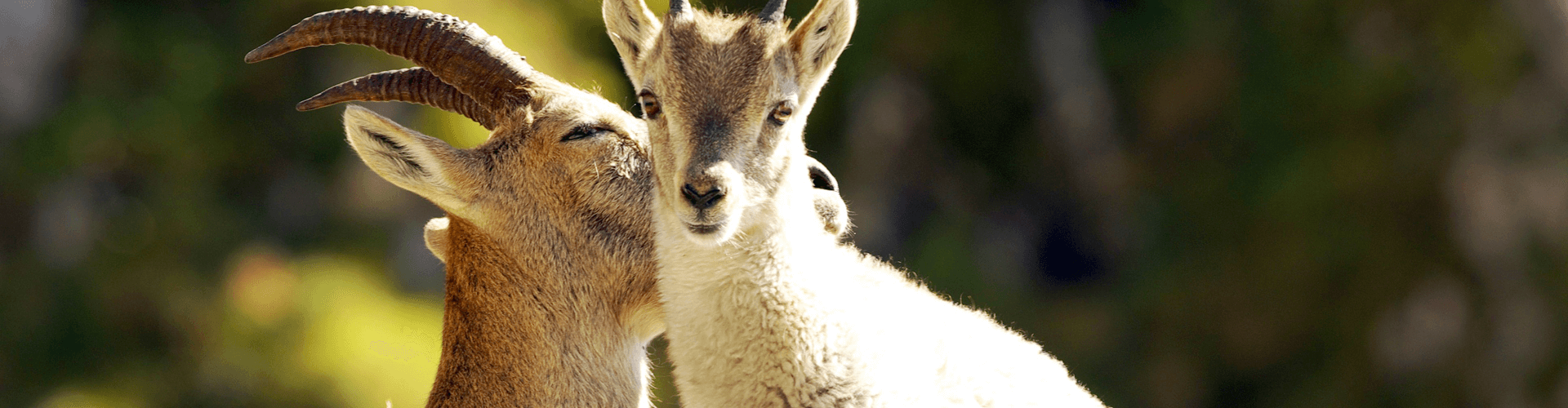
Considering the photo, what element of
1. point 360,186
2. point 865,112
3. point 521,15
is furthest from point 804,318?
point 865,112

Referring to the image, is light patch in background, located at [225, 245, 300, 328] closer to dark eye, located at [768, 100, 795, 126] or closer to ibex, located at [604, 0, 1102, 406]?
ibex, located at [604, 0, 1102, 406]

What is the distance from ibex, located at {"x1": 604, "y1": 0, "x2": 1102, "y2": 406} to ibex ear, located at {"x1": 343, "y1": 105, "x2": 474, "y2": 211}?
2.52 ft

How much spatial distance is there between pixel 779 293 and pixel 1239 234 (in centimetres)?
903

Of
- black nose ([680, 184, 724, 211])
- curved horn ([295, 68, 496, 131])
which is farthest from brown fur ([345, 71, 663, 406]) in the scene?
black nose ([680, 184, 724, 211])

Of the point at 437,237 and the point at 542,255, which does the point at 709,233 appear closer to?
the point at 542,255

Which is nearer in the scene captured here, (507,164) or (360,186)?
(507,164)

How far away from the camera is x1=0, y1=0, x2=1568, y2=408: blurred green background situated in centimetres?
1026

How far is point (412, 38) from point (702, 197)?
1335mm

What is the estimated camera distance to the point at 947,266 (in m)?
12.3

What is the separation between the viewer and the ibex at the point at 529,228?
13.6ft

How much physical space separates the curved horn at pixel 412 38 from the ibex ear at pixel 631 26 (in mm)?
473

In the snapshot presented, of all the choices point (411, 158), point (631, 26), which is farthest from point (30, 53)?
point (631, 26)

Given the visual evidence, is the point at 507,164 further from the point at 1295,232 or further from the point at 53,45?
the point at 53,45

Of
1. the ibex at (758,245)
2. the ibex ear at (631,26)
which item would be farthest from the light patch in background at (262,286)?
the ibex at (758,245)
